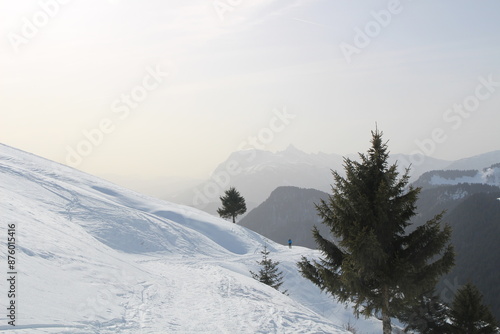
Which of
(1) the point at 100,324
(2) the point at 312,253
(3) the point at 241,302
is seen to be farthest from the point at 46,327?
(2) the point at 312,253

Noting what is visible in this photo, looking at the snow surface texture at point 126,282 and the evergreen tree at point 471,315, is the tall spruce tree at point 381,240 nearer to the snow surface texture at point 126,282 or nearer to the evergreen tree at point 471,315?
the snow surface texture at point 126,282

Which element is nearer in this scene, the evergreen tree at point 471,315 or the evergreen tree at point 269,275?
the evergreen tree at point 471,315

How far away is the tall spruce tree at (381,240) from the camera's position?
1152 centimetres

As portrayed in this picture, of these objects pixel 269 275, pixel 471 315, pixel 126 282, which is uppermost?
pixel 471 315

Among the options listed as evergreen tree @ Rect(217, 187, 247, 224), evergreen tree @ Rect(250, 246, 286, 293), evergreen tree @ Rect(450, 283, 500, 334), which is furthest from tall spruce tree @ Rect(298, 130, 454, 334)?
evergreen tree @ Rect(217, 187, 247, 224)

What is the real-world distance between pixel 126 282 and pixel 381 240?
971 centimetres

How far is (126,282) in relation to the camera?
13.2 metres

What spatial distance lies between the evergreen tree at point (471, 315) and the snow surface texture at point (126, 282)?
7.54 meters

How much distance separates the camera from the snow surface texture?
29.7 ft

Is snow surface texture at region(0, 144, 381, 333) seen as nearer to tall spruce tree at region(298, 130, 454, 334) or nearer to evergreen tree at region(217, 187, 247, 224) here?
tall spruce tree at region(298, 130, 454, 334)

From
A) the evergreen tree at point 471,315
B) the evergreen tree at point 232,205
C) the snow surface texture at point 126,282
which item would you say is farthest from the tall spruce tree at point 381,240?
the evergreen tree at point 232,205

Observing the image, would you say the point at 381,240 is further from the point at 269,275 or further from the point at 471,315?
the point at 471,315

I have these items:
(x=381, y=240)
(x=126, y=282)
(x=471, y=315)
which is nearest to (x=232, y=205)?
(x=471, y=315)

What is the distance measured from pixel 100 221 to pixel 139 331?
19.0 m
